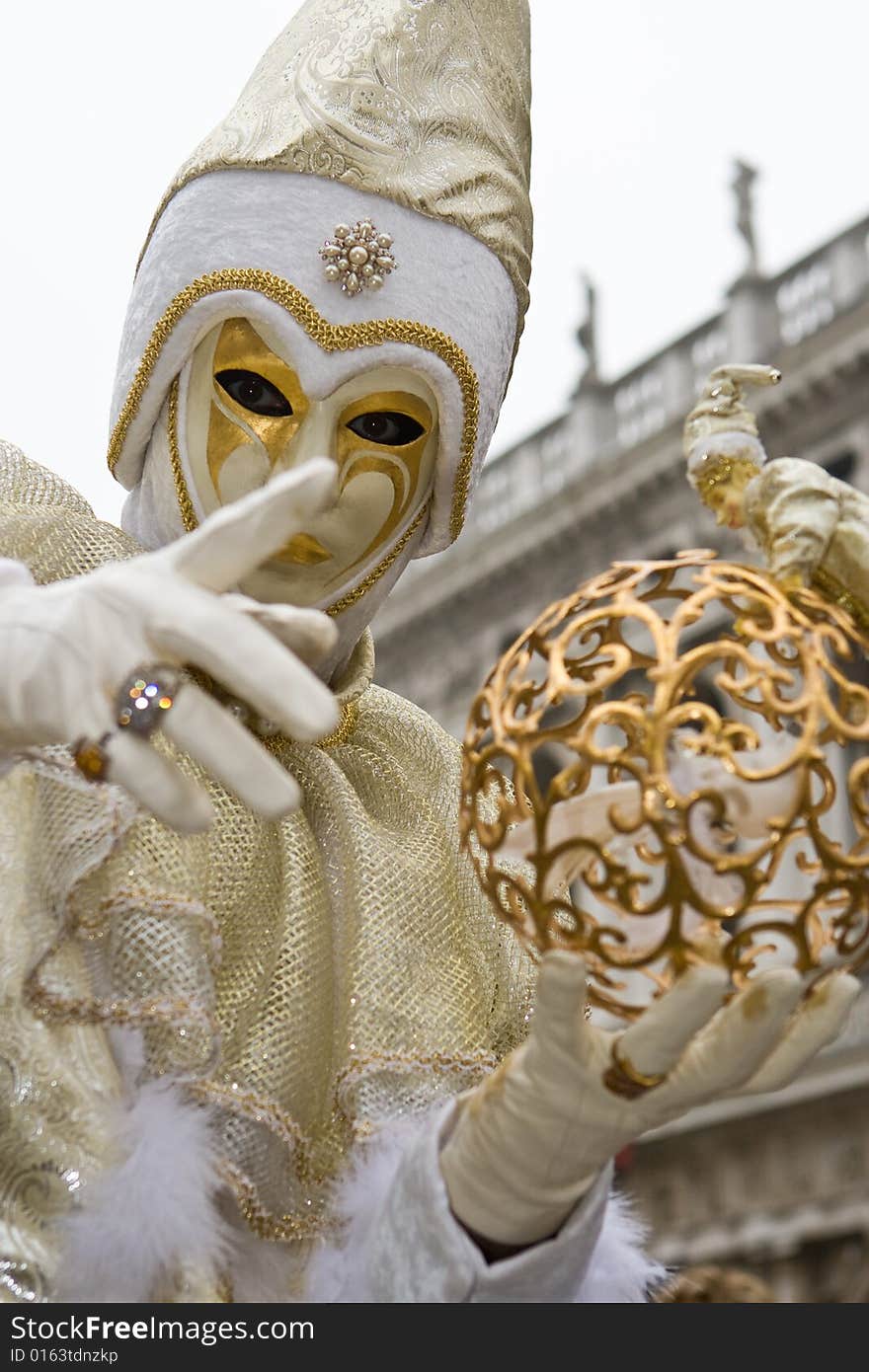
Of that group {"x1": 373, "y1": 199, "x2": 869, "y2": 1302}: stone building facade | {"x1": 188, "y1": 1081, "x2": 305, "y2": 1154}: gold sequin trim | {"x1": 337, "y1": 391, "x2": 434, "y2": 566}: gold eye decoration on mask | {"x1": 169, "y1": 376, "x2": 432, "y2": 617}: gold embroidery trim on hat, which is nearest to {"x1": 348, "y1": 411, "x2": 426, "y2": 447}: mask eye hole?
{"x1": 337, "y1": 391, "x2": 434, "y2": 566}: gold eye decoration on mask

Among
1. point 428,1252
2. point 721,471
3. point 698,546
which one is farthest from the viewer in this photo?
point 698,546

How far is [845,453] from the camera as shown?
11.0 m

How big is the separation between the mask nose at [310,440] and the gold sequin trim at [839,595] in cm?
60

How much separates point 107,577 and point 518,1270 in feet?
2.25

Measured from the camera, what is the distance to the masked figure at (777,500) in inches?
67.9

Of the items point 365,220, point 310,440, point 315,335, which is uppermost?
point 365,220

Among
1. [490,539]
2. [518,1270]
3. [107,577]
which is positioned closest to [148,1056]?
[518,1270]

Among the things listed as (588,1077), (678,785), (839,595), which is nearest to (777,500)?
(839,595)

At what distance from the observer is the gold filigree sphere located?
146cm

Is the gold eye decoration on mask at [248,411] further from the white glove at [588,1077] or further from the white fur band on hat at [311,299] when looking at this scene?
the white glove at [588,1077]

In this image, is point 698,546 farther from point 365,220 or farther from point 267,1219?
point 267,1219

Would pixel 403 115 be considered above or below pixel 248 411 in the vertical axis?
above

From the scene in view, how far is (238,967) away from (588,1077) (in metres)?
0.54

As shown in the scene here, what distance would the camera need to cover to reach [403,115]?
2.28m
